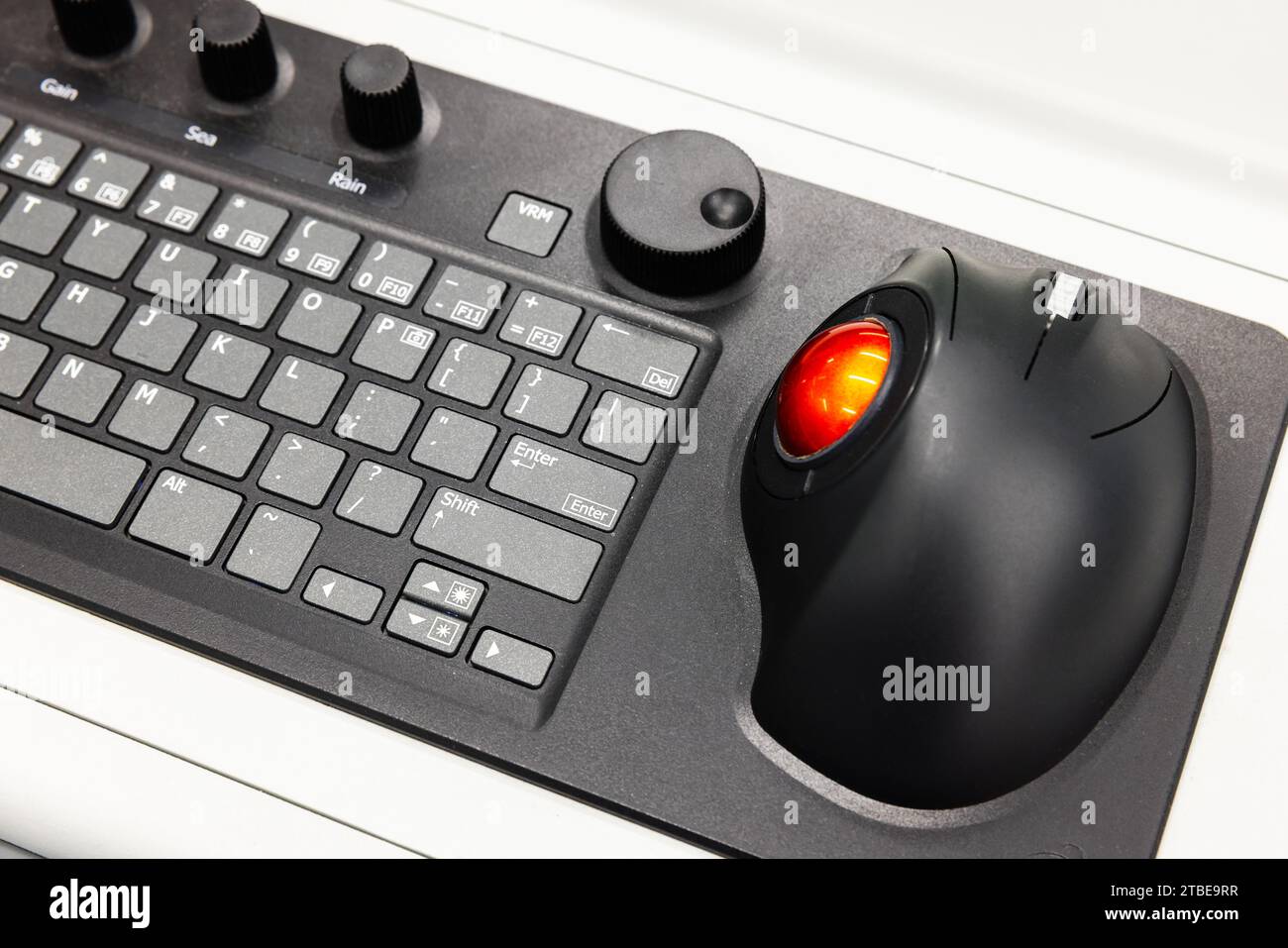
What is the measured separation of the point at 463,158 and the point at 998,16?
0.72ft

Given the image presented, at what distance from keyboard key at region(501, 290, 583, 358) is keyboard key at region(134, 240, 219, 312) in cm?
12

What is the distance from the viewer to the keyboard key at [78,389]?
443mm

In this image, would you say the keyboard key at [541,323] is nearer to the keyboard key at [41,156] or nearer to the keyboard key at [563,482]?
the keyboard key at [563,482]

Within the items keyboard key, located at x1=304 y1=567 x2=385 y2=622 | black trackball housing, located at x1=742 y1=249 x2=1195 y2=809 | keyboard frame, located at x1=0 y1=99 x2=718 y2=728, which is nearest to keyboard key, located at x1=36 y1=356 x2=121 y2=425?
keyboard frame, located at x1=0 y1=99 x2=718 y2=728

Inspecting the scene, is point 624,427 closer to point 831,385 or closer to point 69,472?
point 831,385

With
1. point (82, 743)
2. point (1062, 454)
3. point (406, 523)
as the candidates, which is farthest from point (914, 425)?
point (82, 743)

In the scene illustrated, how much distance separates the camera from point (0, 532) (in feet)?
1.42

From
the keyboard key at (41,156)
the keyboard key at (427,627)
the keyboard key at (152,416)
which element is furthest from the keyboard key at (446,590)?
the keyboard key at (41,156)

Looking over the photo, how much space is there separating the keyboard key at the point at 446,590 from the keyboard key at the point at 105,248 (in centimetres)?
17

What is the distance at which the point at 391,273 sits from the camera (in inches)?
18.3

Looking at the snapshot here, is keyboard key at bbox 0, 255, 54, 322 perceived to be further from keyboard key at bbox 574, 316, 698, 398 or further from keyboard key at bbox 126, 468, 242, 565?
keyboard key at bbox 574, 316, 698, 398

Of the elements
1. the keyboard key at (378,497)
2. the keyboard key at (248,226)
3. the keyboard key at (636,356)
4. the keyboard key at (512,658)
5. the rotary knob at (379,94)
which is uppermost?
the rotary knob at (379,94)

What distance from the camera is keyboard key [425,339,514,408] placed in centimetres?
44

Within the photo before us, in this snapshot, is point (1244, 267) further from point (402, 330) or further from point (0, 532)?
point (0, 532)
